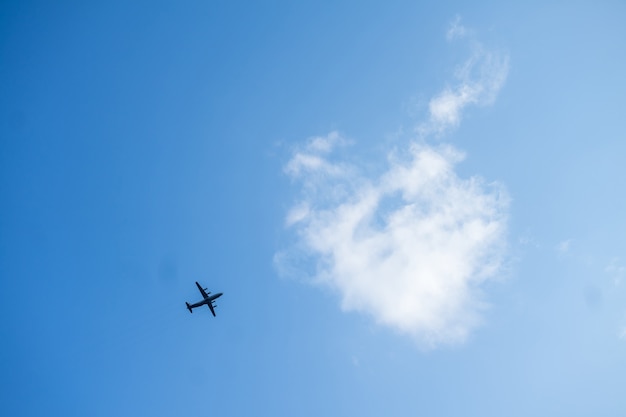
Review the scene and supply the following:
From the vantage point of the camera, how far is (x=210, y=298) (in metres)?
129
